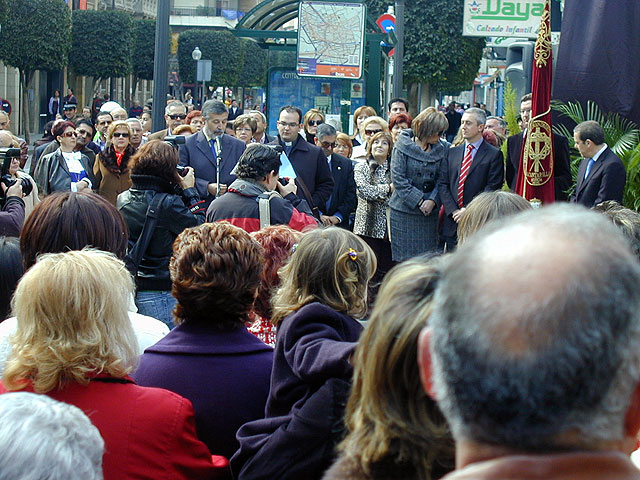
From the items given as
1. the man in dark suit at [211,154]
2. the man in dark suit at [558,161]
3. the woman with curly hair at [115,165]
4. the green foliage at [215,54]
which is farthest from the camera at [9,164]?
the green foliage at [215,54]

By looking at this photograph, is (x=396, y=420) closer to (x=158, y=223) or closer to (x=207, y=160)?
(x=158, y=223)

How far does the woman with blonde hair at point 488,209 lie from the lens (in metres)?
4.41

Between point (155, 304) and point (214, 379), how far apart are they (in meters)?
2.58

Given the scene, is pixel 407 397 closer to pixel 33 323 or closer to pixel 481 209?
pixel 33 323

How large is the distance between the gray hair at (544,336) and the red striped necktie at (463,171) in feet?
23.5

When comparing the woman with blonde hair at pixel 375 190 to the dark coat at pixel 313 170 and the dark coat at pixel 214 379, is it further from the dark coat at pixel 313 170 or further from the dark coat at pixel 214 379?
the dark coat at pixel 214 379

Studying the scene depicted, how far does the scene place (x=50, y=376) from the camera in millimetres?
2736

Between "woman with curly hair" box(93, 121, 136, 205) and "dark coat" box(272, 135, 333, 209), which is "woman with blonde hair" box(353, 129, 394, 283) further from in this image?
"woman with curly hair" box(93, 121, 136, 205)

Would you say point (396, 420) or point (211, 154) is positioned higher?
point (211, 154)

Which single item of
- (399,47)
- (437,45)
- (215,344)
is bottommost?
(215,344)

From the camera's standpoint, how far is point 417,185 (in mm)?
8688

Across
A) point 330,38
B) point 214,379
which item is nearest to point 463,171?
point 214,379

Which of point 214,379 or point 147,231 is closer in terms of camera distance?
point 214,379

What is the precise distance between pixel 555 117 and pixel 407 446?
7596 millimetres
